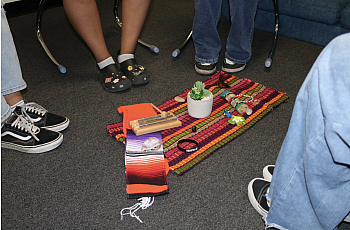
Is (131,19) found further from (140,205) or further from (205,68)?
(140,205)

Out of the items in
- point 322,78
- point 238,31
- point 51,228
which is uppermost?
point 322,78

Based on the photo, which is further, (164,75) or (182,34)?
(182,34)

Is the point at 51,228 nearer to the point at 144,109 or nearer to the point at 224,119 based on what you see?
the point at 144,109

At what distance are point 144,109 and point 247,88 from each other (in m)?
0.56

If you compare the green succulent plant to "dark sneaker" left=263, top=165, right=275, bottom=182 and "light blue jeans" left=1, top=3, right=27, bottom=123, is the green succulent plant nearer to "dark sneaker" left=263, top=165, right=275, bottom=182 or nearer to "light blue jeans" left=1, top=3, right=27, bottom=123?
"dark sneaker" left=263, top=165, right=275, bottom=182

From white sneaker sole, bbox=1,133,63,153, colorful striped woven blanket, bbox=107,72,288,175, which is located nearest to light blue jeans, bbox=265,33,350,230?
colorful striped woven blanket, bbox=107,72,288,175

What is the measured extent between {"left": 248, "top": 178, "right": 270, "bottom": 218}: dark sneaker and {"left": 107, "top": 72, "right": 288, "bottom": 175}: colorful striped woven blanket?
23cm

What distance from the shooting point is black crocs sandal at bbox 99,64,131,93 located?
62.7 inches

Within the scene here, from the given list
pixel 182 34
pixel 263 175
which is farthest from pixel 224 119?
pixel 182 34

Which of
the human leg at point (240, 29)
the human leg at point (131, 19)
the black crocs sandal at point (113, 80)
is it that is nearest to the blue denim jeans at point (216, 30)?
the human leg at point (240, 29)

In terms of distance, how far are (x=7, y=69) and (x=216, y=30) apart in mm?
1060

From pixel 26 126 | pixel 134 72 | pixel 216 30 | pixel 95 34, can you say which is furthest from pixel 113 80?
pixel 216 30

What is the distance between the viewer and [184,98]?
150 centimetres

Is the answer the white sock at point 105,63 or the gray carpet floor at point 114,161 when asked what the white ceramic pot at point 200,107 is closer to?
the gray carpet floor at point 114,161
